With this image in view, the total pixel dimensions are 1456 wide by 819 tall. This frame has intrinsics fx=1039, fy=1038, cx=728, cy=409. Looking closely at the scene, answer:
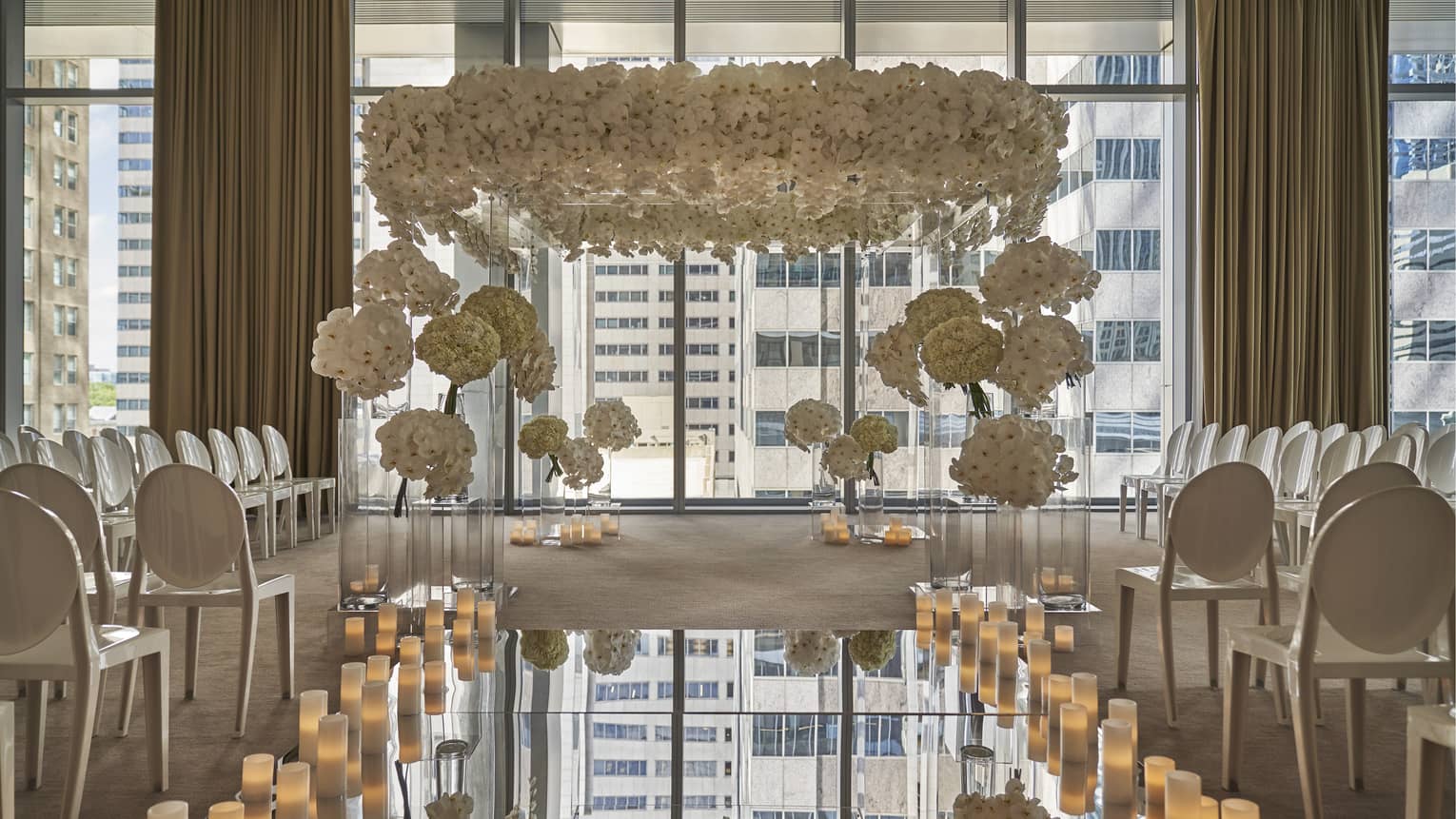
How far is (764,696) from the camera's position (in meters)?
A: 3.23

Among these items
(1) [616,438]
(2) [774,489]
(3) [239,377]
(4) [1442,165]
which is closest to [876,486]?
(2) [774,489]

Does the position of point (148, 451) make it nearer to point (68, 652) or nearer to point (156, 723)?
point (156, 723)

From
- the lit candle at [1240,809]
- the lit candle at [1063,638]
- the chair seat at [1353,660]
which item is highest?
the chair seat at [1353,660]

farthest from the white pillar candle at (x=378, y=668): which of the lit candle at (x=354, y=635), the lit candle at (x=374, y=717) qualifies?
the lit candle at (x=354, y=635)

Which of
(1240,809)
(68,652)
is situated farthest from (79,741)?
(1240,809)

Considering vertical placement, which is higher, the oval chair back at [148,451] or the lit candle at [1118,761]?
the oval chair back at [148,451]

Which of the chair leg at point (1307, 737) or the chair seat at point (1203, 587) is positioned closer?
the chair leg at point (1307, 737)

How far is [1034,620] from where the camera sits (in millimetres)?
3893

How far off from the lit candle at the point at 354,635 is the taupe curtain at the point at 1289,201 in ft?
24.1

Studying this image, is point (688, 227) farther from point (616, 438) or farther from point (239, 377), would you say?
point (239, 377)

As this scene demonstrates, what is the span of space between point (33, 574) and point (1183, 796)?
8.45ft

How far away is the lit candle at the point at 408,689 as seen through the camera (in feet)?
9.73

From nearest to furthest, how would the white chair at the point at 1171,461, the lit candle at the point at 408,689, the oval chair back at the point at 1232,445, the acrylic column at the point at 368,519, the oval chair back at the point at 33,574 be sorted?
the oval chair back at the point at 33,574
the lit candle at the point at 408,689
the acrylic column at the point at 368,519
the oval chair back at the point at 1232,445
the white chair at the point at 1171,461

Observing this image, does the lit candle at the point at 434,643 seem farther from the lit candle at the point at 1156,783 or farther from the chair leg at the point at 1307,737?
the chair leg at the point at 1307,737
